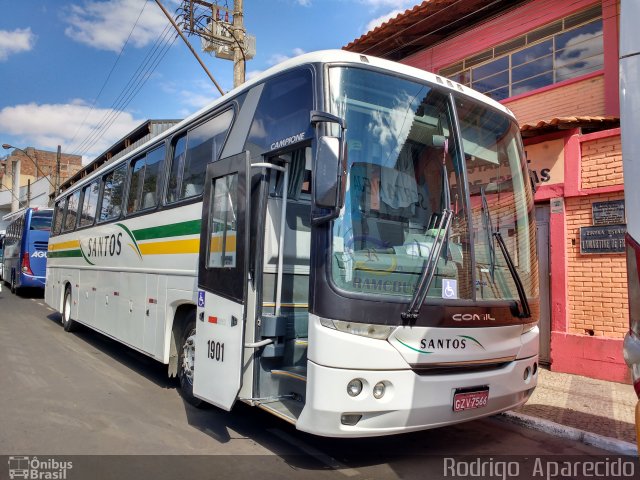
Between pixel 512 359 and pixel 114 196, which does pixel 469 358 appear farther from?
pixel 114 196

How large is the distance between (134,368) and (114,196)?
2.83 metres

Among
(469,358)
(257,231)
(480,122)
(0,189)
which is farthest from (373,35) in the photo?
(0,189)

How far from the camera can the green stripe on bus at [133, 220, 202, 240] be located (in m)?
5.60

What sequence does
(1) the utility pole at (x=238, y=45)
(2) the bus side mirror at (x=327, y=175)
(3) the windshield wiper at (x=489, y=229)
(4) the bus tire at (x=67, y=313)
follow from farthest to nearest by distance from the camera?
(1) the utility pole at (x=238, y=45)
(4) the bus tire at (x=67, y=313)
(3) the windshield wiper at (x=489, y=229)
(2) the bus side mirror at (x=327, y=175)

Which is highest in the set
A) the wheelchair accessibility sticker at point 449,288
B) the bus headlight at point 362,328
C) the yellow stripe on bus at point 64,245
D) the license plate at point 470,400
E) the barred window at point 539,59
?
the barred window at point 539,59

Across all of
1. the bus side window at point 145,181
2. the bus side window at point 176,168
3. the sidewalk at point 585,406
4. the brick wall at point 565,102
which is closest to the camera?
the sidewalk at point 585,406

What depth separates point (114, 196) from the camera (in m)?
8.50

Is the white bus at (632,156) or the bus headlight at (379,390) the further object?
the bus headlight at (379,390)

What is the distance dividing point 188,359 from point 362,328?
2865mm

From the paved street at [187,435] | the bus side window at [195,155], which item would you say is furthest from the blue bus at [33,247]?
the bus side window at [195,155]

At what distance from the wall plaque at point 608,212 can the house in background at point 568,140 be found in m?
0.01

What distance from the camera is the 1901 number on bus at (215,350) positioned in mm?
4594

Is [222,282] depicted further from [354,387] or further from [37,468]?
[37,468]

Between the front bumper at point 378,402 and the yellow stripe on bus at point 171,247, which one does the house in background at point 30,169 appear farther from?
the front bumper at point 378,402
